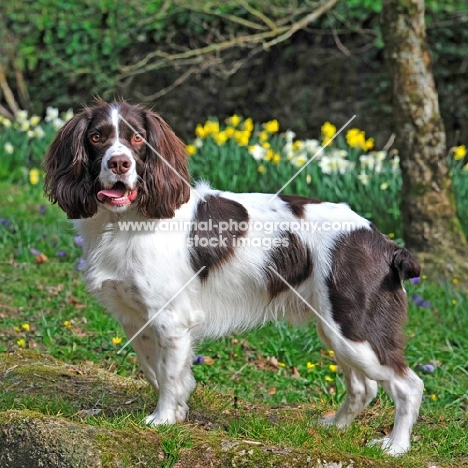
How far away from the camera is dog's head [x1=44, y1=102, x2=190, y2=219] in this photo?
3646 mm

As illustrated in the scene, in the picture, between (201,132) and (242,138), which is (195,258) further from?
(201,132)

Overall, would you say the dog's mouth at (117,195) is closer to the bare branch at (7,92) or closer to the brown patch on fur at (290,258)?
the brown patch on fur at (290,258)

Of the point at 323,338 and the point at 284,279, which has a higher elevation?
the point at 284,279

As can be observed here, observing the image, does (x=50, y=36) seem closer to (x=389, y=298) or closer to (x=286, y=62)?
(x=286, y=62)

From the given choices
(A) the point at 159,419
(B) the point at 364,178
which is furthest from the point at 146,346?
(B) the point at 364,178

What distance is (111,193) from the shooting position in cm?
363

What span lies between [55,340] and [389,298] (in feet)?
7.59

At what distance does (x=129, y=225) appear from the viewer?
3.79 meters

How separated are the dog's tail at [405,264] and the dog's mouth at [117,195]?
120 centimetres

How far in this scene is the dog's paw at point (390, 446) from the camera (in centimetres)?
369

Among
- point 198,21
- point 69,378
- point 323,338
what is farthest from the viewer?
point 198,21

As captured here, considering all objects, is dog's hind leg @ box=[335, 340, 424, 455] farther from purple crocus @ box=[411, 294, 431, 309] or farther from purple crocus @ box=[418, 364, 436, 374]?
purple crocus @ box=[411, 294, 431, 309]

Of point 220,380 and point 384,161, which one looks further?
point 384,161

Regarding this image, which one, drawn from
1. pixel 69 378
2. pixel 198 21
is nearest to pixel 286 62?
pixel 198 21
